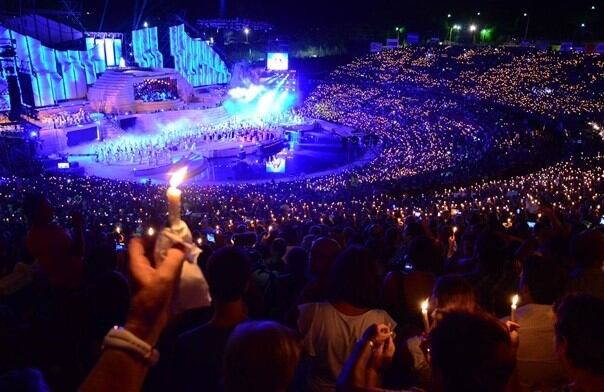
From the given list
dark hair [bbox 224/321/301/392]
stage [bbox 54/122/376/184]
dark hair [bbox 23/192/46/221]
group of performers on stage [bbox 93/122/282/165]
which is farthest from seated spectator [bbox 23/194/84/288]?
group of performers on stage [bbox 93/122/282/165]

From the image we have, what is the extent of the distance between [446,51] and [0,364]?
55.5 m

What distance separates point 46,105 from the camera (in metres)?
38.6

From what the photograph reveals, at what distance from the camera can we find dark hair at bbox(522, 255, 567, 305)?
12.2 ft

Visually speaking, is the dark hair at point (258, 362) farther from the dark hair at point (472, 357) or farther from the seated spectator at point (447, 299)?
the seated spectator at point (447, 299)

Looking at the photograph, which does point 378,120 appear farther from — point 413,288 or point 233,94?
point 413,288

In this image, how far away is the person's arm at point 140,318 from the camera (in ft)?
6.15

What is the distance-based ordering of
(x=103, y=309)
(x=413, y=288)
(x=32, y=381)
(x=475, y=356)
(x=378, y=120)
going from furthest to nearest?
(x=378, y=120) → (x=413, y=288) → (x=103, y=309) → (x=475, y=356) → (x=32, y=381)

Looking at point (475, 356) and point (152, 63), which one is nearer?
point (475, 356)

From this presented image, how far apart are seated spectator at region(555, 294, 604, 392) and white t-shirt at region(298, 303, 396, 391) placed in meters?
1.17

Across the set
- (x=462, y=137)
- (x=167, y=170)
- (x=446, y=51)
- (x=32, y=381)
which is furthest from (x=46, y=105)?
(x=32, y=381)

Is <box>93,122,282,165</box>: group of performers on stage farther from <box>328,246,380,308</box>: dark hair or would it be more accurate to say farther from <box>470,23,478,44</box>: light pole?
<box>470,23,478,44</box>: light pole

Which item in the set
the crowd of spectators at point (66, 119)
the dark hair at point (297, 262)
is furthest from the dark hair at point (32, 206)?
the crowd of spectators at point (66, 119)

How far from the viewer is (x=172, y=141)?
36094 mm

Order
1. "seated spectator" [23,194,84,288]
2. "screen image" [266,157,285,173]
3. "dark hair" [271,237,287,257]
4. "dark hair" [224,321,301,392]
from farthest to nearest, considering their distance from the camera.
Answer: "screen image" [266,157,285,173]
"dark hair" [271,237,287,257]
"seated spectator" [23,194,84,288]
"dark hair" [224,321,301,392]
